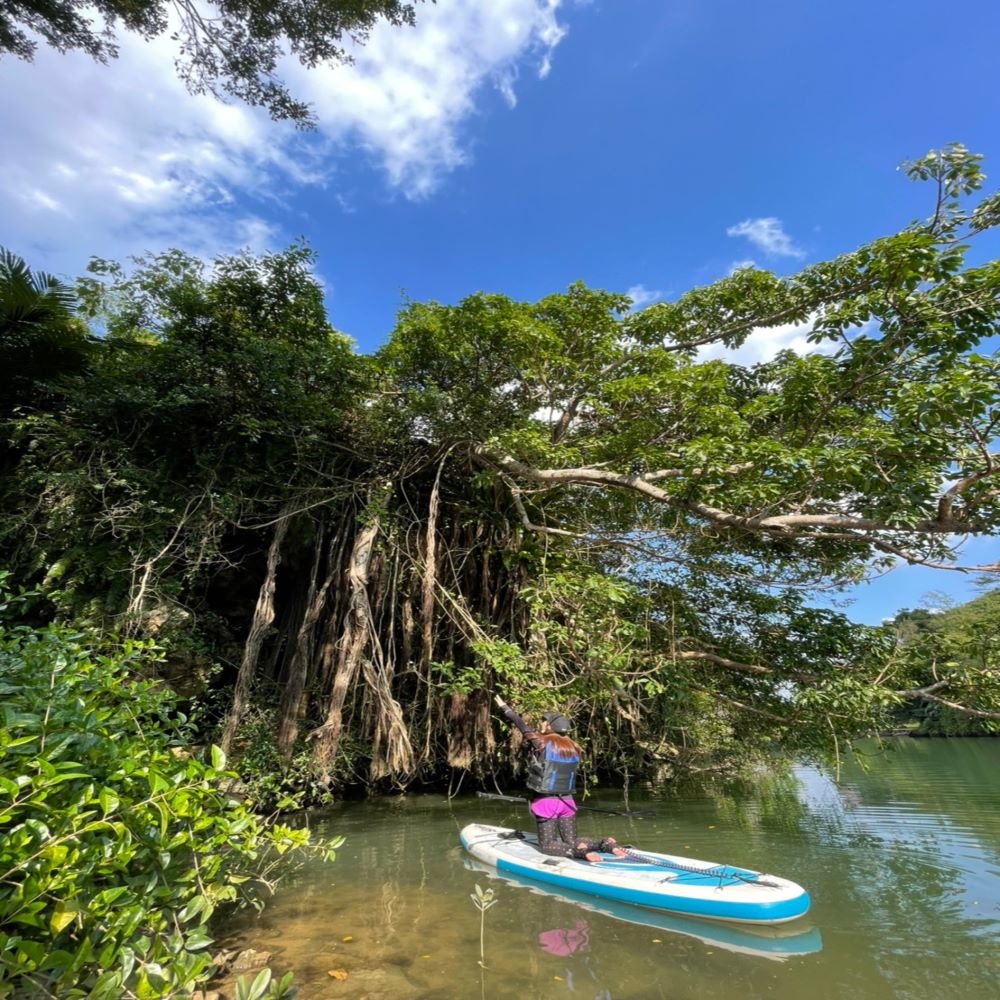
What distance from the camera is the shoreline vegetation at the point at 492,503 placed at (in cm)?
490

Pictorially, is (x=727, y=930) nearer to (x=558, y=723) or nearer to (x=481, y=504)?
(x=558, y=723)

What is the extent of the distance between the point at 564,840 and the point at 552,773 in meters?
0.65

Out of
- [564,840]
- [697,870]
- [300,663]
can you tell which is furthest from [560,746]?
[300,663]

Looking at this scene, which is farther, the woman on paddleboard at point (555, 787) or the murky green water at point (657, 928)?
the woman on paddleboard at point (555, 787)

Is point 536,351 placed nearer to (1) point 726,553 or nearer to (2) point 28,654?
(1) point 726,553

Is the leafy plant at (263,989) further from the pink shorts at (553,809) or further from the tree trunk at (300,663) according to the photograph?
the tree trunk at (300,663)

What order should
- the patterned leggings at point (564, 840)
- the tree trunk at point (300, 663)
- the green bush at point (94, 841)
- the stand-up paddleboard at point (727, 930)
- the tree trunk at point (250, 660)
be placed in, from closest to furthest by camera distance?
1. the green bush at point (94, 841)
2. the stand-up paddleboard at point (727, 930)
3. the patterned leggings at point (564, 840)
4. the tree trunk at point (250, 660)
5. the tree trunk at point (300, 663)

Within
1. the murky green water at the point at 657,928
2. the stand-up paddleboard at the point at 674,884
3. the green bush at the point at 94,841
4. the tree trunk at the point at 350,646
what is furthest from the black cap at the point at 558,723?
the green bush at the point at 94,841

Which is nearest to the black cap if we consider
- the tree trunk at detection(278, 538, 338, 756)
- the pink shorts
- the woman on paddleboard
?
the woman on paddleboard

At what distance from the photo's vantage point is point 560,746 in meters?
5.16

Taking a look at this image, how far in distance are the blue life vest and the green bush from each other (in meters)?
2.88

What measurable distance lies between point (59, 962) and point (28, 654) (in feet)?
4.70

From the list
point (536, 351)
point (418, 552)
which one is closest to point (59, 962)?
point (418, 552)

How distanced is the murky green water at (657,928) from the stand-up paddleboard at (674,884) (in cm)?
10
